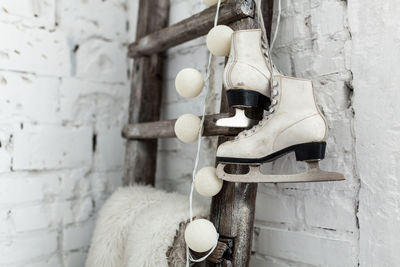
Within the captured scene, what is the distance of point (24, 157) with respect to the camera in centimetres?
A: 92

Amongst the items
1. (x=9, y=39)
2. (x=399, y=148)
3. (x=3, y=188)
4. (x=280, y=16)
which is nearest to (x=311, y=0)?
(x=280, y=16)

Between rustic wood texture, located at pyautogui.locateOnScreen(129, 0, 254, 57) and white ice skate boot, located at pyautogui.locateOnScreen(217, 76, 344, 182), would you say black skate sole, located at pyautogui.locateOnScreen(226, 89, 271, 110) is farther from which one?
rustic wood texture, located at pyautogui.locateOnScreen(129, 0, 254, 57)

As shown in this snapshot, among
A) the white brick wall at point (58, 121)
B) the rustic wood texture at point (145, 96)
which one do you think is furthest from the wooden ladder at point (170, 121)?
the white brick wall at point (58, 121)

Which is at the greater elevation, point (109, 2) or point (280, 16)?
point (109, 2)

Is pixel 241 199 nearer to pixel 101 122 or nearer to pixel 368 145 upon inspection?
pixel 368 145

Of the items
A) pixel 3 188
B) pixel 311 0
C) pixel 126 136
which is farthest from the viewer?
pixel 126 136

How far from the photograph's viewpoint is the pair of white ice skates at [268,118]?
1.84 ft

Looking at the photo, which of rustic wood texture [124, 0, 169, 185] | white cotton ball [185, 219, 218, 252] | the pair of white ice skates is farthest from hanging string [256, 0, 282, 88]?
rustic wood texture [124, 0, 169, 185]

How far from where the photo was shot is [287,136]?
1.88ft

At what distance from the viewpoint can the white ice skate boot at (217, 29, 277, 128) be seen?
23.1 inches

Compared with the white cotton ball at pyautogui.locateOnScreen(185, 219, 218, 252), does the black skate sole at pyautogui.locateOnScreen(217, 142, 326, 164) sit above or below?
above

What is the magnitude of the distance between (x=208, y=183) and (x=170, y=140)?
430mm

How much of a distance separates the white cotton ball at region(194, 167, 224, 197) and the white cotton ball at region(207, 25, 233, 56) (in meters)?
0.21

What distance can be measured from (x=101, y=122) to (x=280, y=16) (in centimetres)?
58
